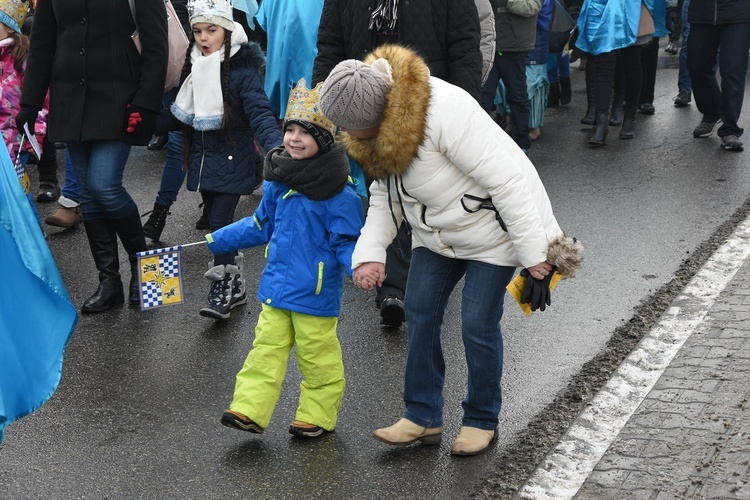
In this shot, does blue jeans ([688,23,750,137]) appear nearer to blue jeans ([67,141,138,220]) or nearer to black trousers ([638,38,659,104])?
black trousers ([638,38,659,104])

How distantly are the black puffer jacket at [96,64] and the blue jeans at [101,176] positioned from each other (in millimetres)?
107

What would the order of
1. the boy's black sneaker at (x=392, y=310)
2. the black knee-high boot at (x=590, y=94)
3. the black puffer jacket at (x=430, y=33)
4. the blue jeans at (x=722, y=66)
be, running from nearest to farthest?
the black puffer jacket at (x=430, y=33) < the boy's black sneaker at (x=392, y=310) < the blue jeans at (x=722, y=66) < the black knee-high boot at (x=590, y=94)

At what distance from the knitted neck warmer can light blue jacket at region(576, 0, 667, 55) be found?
5.57 metres

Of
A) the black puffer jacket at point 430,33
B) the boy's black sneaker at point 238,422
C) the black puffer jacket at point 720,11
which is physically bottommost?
the boy's black sneaker at point 238,422

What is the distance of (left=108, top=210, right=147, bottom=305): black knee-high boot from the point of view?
622 cm

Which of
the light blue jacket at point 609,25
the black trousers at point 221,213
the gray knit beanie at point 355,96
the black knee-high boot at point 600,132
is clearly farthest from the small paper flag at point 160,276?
the light blue jacket at point 609,25

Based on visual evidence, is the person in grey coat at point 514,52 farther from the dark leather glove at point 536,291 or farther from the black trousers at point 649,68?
the dark leather glove at point 536,291

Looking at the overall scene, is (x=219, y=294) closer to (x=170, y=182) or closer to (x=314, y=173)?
(x=170, y=182)

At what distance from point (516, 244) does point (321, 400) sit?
1.11 meters

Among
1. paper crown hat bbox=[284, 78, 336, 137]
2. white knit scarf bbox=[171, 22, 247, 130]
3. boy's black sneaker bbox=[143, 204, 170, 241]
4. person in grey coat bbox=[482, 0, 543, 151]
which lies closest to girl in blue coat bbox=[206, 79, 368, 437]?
paper crown hat bbox=[284, 78, 336, 137]

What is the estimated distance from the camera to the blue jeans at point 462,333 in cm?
428

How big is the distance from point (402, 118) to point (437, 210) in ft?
1.31

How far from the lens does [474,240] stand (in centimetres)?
417

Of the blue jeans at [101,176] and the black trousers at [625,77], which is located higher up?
the blue jeans at [101,176]
